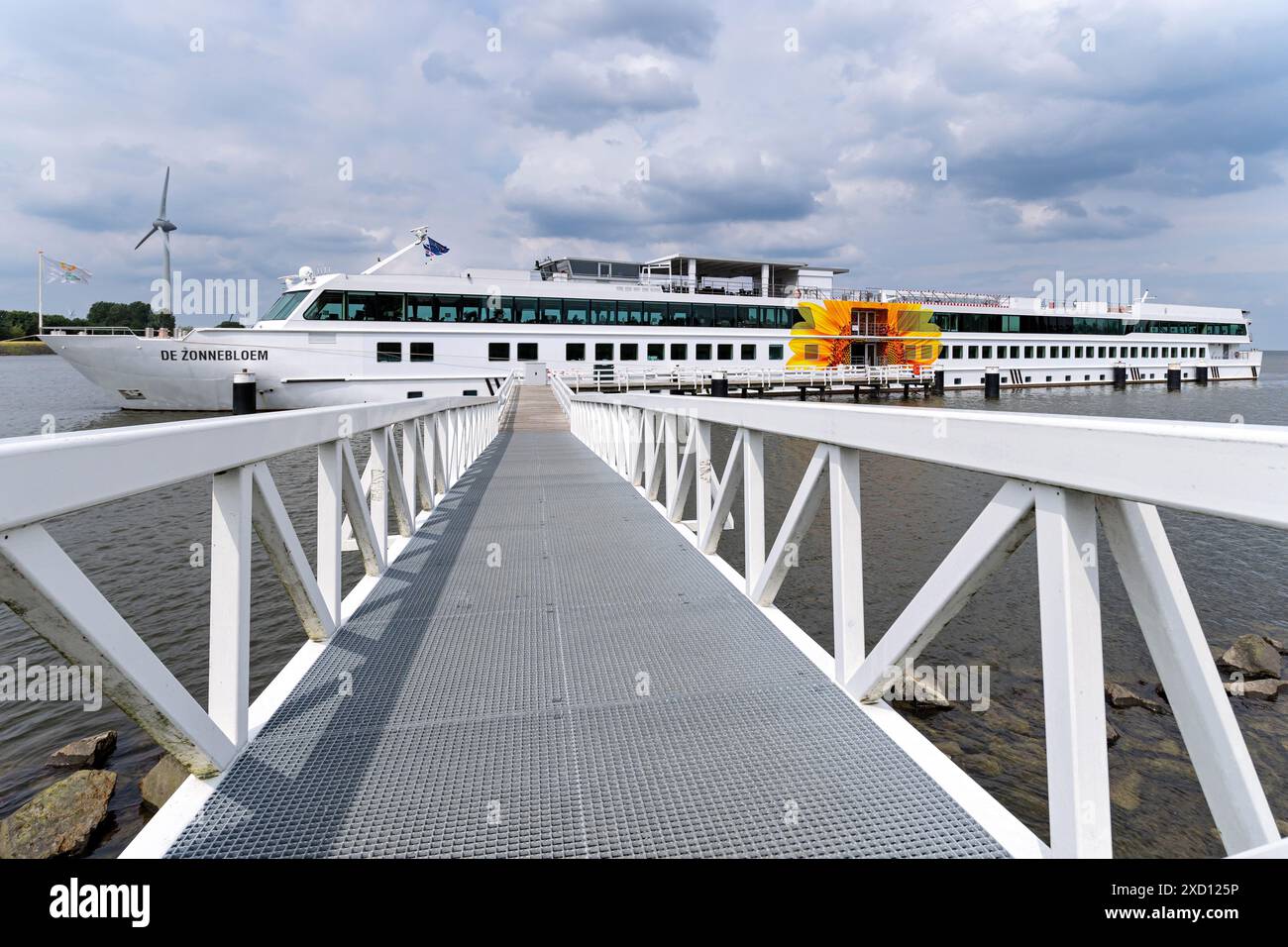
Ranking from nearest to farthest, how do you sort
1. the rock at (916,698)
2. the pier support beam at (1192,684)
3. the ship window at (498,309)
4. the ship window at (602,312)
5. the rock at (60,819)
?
the pier support beam at (1192,684) < the rock at (60,819) < the rock at (916,698) < the ship window at (498,309) < the ship window at (602,312)

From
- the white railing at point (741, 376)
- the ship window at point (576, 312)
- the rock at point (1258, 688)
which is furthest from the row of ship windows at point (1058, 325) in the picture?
the rock at point (1258, 688)

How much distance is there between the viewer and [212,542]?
2.35 metres

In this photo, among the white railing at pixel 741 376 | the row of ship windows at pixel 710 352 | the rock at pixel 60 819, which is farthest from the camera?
the white railing at pixel 741 376

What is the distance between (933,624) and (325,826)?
187 cm

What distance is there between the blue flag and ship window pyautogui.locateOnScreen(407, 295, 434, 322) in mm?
2427

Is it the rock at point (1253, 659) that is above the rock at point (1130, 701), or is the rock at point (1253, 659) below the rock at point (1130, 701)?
above

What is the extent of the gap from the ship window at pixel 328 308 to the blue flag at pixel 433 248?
4.72 metres

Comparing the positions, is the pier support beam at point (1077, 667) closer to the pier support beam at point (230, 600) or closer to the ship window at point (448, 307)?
the pier support beam at point (230, 600)

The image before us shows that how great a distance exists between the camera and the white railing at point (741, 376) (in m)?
31.4

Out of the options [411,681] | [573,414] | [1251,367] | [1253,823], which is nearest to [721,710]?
[411,681]

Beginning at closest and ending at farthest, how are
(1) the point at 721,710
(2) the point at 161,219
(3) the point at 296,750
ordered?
1. (3) the point at 296,750
2. (1) the point at 721,710
3. (2) the point at 161,219

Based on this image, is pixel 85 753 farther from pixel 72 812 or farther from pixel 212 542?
pixel 212 542

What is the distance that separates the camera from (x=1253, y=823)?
1.42 metres
